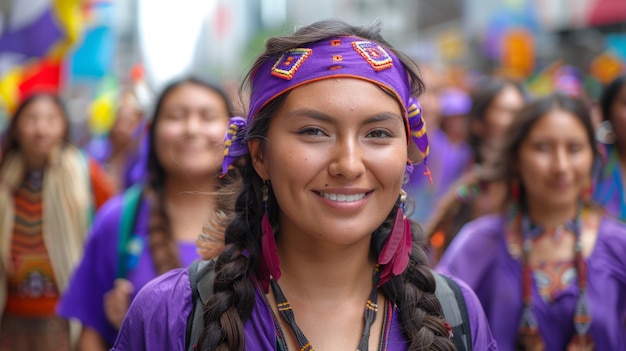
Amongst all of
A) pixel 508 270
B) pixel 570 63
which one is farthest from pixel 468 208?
pixel 570 63

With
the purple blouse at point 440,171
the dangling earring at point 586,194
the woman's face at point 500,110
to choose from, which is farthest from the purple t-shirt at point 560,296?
the purple blouse at point 440,171

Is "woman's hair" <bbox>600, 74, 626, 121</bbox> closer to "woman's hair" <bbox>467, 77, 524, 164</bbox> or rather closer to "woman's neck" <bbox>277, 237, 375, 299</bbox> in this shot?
"woman's hair" <bbox>467, 77, 524, 164</bbox>

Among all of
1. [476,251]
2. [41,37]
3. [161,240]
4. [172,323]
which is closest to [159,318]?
[172,323]

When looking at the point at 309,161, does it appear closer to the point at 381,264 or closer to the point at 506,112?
the point at 381,264

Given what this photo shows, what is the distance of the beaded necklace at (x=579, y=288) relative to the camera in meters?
3.46

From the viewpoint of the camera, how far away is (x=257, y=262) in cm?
231

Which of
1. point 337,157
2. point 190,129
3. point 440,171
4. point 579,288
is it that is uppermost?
point 337,157

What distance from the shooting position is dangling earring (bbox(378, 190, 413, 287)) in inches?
90.7

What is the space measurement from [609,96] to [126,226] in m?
3.26

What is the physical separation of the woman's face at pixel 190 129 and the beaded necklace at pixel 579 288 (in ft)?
4.99

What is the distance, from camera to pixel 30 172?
5.54 m

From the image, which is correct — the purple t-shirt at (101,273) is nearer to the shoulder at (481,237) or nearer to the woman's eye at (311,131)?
the shoulder at (481,237)

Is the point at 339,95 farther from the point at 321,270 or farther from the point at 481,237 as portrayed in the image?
the point at 481,237

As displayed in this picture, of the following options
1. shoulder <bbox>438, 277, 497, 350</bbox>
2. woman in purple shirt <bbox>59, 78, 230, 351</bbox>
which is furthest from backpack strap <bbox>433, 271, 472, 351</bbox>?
woman in purple shirt <bbox>59, 78, 230, 351</bbox>
